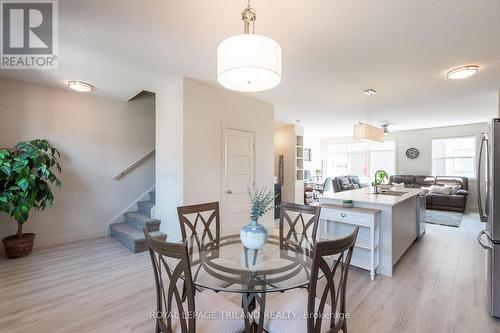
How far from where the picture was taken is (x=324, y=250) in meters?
1.12

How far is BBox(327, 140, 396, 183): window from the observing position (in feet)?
28.8

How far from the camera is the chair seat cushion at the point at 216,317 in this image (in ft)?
4.21

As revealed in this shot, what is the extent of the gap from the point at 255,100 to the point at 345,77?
173 cm

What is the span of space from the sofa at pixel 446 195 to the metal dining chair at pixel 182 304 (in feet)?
21.8

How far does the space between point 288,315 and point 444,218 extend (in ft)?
20.7

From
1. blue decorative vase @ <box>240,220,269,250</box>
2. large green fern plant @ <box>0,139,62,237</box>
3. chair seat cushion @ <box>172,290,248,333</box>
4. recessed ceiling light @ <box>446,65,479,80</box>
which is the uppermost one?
recessed ceiling light @ <box>446,65,479,80</box>

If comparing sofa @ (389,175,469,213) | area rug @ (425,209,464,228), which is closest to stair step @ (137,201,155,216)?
area rug @ (425,209,464,228)

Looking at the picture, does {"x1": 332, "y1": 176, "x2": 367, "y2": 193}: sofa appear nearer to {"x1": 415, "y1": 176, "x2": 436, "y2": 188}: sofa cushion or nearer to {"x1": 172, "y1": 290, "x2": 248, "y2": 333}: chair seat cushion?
{"x1": 415, "y1": 176, "x2": 436, "y2": 188}: sofa cushion

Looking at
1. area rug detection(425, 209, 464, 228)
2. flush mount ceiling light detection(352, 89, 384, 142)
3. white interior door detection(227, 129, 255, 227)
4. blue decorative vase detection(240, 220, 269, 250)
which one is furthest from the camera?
area rug detection(425, 209, 464, 228)

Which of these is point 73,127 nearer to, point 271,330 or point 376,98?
point 271,330

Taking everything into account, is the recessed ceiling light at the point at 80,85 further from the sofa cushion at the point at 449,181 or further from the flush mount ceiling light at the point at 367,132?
the sofa cushion at the point at 449,181

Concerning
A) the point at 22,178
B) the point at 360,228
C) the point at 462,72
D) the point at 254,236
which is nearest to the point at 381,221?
the point at 360,228

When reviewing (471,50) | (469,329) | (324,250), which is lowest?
(469,329)

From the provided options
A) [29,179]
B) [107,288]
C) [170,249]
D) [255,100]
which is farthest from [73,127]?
[170,249]
